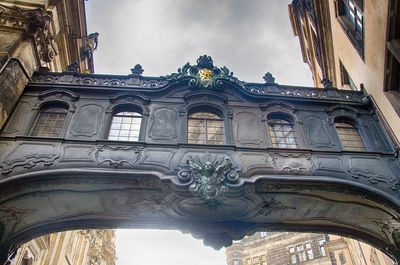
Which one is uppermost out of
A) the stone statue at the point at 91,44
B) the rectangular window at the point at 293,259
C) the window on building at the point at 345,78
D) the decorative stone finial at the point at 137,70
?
the stone statue at the point at 91,44

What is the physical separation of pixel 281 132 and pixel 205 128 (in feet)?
8.67

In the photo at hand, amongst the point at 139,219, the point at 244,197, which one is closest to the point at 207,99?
the point at 244,197

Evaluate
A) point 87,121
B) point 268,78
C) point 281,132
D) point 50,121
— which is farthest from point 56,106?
point 268,78

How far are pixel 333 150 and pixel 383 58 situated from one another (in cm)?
343

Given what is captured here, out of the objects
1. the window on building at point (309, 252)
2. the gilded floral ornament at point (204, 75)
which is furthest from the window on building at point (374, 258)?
the window on building at point (309, 252)

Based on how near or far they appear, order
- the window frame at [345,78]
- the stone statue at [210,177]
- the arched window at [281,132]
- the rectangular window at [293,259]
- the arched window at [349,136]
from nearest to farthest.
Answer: the stone statue at [210,177]
the arched window at [281,132]
the arched window at [349,136]
the window frame at [345,78]
the rectangular window at [293,259]

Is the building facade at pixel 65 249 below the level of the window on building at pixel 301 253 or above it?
below

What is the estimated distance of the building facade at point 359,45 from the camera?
9734mm

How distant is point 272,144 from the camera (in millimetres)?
10219

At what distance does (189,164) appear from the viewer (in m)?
8.75

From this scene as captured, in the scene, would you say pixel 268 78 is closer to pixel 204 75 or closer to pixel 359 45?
pixel 204 75

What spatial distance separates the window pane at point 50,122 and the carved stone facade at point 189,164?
0.06 metres

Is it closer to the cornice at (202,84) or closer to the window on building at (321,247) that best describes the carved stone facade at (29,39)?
the cornice at (202,84)

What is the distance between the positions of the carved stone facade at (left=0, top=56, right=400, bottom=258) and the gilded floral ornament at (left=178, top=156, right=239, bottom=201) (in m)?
0.03
